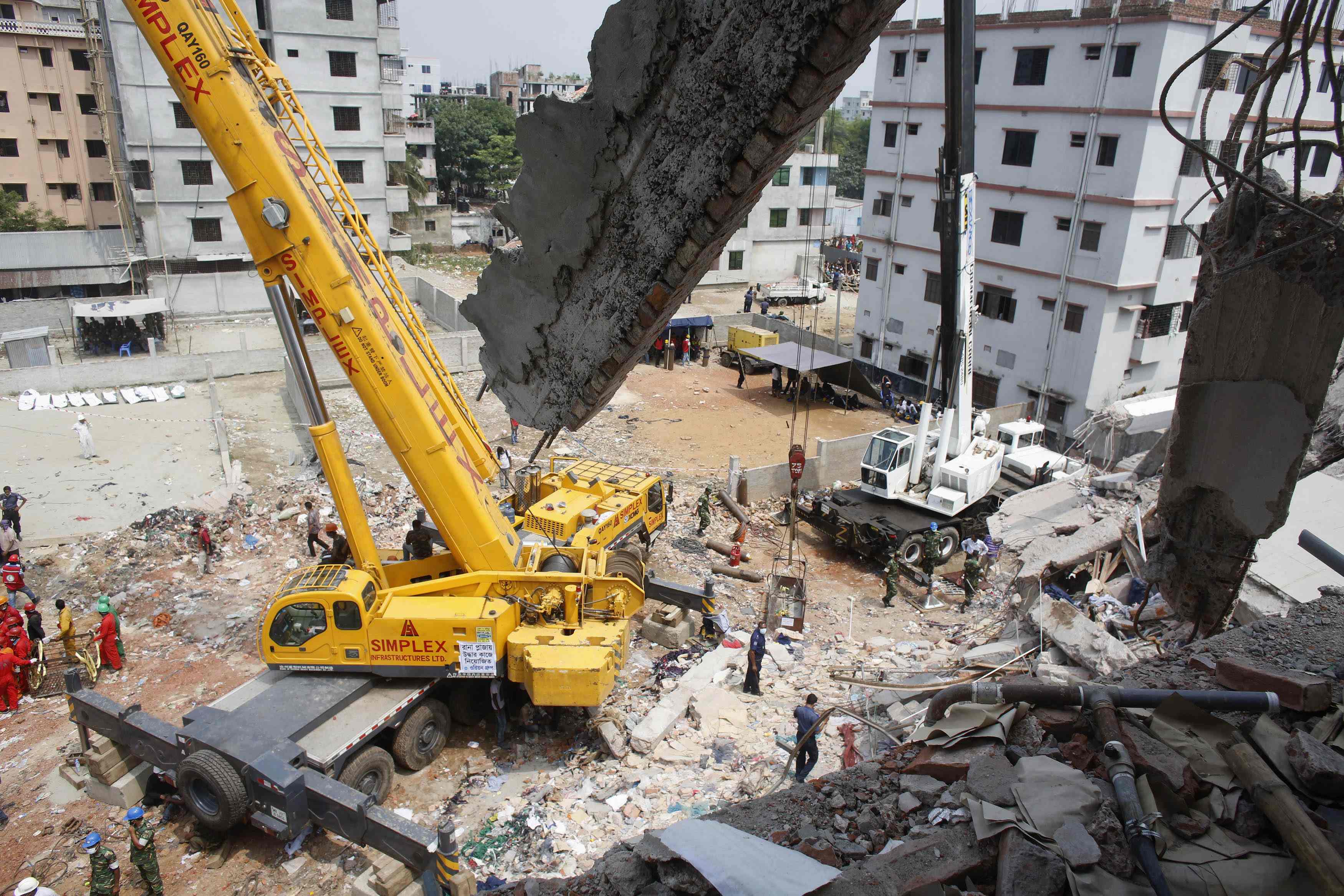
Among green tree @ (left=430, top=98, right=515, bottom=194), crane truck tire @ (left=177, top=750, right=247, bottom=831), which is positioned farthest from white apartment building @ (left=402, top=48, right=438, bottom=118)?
crane truck tire @ (left=177, top=750, right=247, bottom=831)

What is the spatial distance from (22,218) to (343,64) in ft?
40.1

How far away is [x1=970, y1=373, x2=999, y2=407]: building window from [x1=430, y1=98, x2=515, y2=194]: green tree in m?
35.3

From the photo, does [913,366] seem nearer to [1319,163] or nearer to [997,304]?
[997,304]

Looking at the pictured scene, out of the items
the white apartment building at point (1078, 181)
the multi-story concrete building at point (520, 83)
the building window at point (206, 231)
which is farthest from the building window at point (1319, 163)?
the multi-story concrete building at point (520, 83)

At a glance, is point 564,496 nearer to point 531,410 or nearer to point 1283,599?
point 531,410

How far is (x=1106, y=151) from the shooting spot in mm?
17656

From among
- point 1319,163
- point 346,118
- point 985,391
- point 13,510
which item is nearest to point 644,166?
point 13,510

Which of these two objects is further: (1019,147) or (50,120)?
(50,120)

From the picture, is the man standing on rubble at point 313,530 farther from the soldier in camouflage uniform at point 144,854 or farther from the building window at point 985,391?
the building window at point 985,391

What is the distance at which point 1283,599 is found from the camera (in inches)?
346

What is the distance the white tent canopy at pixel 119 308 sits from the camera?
69.1 feet

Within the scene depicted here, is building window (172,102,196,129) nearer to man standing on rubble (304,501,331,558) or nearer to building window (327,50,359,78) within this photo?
building window (327,50,359,78)

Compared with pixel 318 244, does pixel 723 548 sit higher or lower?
lower

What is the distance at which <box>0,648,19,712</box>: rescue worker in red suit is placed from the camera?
8.93m
